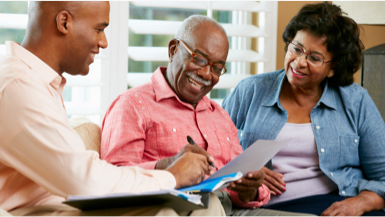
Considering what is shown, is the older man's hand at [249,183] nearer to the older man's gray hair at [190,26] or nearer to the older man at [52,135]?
the older man at [52,135]

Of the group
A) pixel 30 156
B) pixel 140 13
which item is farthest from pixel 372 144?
pixel 30 156

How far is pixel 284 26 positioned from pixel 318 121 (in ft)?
2.89

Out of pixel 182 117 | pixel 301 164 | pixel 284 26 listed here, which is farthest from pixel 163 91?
pixel 284 26

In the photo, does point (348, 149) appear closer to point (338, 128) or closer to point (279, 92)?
point (338, 128)

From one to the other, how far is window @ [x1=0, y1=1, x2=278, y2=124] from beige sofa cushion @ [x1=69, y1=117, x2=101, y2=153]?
1.60 ft

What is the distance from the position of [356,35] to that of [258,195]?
926 mm

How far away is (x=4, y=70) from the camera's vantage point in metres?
1.06

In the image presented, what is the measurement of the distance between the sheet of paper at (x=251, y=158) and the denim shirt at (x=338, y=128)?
62cm

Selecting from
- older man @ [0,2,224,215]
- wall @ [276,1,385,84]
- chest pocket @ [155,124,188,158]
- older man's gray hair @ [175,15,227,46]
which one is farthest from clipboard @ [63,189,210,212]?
wall @ [276,1,385,84]

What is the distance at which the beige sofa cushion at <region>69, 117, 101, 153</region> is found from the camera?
153 cm

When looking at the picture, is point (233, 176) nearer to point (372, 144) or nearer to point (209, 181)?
point (209, 181)

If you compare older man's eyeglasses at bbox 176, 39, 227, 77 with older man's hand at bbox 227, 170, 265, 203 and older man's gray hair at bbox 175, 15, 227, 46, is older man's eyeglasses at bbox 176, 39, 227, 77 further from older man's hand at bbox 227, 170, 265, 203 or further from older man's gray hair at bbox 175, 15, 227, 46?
older man's hand at bbox 227, 170, 265, 203

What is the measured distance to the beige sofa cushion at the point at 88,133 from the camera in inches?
60.2

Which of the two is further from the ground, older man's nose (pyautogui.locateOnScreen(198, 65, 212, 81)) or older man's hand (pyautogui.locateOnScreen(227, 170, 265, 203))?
older man's nose (pyautogui.locateOnScreen(198, 65, 212, 81))
